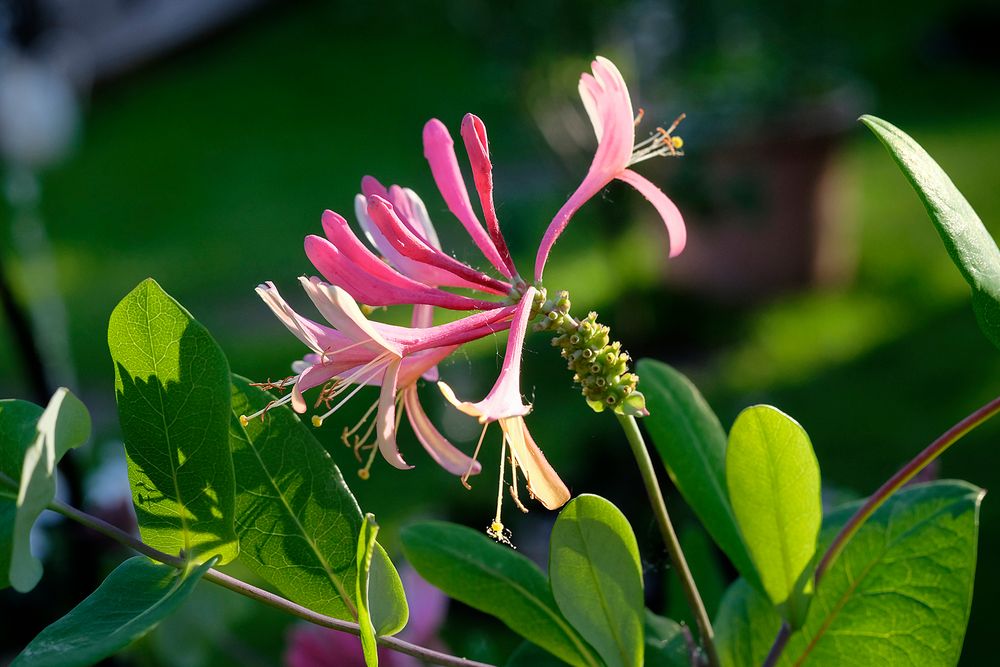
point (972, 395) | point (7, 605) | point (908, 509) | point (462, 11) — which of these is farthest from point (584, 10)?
point (908, 509)

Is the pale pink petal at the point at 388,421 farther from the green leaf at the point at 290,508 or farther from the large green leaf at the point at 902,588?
the large green leaf at the point at 902,588

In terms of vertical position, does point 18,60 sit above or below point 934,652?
above

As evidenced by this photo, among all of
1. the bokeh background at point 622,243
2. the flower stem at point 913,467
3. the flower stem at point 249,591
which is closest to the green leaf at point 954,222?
the flower stem at point 913,467

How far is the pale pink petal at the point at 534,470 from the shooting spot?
0.46m

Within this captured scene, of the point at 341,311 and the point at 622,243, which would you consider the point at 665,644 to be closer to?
the point at 341,311

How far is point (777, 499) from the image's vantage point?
1.60 feet

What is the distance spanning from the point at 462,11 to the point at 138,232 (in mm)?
2041

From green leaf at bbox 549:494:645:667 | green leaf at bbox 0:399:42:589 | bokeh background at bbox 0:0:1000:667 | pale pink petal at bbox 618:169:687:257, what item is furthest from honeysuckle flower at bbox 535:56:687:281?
bokeh background at bbox 0:0:1000:667

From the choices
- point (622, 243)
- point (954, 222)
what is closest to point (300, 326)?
point (954, 222)

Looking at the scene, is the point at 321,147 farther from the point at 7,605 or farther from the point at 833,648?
the point at 833,648

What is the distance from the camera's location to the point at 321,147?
16.6 feet

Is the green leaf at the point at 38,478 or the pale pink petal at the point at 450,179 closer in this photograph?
the green leaf at the point at 38,478

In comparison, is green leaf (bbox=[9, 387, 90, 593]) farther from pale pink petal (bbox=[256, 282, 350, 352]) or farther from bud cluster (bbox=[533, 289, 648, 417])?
bud cluster (bbox=[533, 289, 648, 417])

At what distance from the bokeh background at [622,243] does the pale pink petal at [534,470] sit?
406mm
